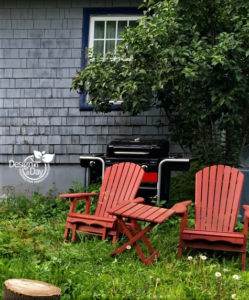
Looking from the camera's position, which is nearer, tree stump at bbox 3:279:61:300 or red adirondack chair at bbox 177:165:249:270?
tree stump at bbox 3:279:61:300

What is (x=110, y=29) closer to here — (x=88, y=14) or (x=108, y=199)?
(x=88, y=14)

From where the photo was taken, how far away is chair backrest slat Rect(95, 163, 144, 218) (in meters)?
5.77

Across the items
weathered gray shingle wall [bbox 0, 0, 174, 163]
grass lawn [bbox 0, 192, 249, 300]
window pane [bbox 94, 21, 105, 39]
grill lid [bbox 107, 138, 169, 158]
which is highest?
window pane [bbox 94, 21, 105, 39]

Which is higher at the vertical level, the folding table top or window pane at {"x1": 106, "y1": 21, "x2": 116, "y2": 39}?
window pane at {"x1": 106, "y1": 21, "x2": 116, "y2": 39}

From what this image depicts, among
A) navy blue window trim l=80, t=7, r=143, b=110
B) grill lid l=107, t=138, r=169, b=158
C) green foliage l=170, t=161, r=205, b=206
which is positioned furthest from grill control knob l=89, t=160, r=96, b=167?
navy blue window trim l=80, t=7, r=143, b=110

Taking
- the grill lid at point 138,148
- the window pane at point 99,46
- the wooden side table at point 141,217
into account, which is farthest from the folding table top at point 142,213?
the window pane at point 99,46

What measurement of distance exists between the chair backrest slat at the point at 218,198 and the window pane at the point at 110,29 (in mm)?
3738

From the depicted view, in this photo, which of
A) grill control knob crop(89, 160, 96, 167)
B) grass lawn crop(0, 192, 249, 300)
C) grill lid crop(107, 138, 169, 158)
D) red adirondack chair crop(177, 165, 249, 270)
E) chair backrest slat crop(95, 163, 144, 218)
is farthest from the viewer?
grill control knob crop(89, 160, 96, 167)

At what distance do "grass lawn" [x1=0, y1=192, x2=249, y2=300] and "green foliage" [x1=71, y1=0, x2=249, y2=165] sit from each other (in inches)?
74.2

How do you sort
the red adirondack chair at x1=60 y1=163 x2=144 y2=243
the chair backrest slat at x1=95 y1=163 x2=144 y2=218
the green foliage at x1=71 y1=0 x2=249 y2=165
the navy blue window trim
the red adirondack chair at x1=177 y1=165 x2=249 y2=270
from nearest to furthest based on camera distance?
the red adirondack chair at x1=177 y1=165 x2=249 y2=270, the red adirondack chair at x1=60 y1=163 x2=144 y2=243, the chair backrest slat at x1=95 y1=163 x2=144 y2=218, the green foliage at x1=71 y1=0 x2=249 y2=165, the navy blue window trim

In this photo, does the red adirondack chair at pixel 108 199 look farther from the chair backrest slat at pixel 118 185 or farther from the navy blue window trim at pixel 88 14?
the navy blue window trim at pixel 88 14

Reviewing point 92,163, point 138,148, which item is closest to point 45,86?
point 92,163

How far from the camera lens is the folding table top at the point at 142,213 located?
4.46 meters

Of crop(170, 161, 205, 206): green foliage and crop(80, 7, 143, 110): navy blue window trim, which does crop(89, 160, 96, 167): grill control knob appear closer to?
crop(170, 161, 205, 206): green foliage
